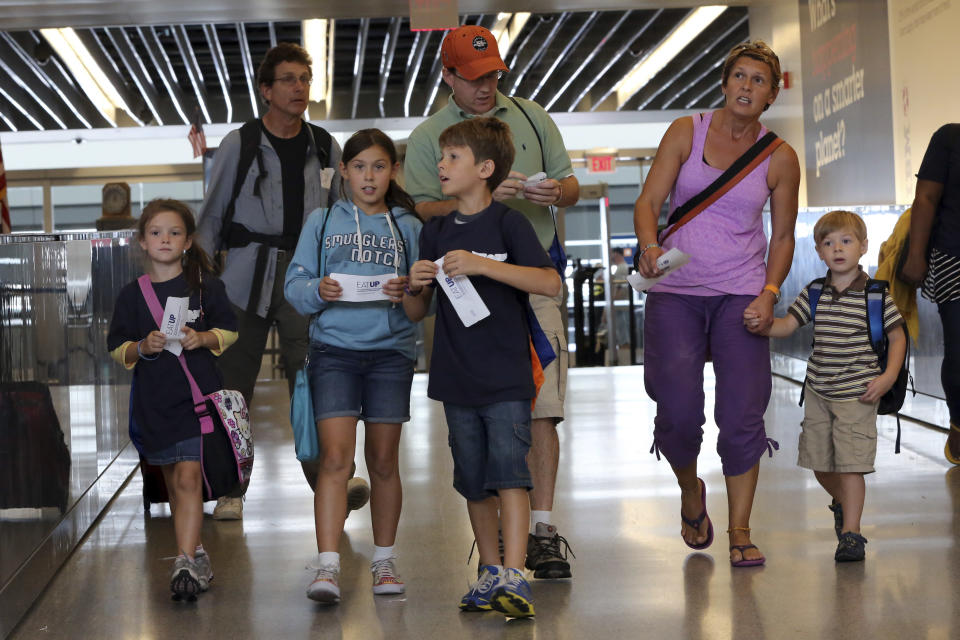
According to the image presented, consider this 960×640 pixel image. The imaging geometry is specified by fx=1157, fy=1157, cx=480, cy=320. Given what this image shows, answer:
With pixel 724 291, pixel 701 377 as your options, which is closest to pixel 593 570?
pixel 701 377

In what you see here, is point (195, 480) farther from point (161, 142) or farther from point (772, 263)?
point (161, 142)

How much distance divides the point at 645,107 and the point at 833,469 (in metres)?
14.8

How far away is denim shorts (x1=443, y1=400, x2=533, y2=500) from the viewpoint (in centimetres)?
292

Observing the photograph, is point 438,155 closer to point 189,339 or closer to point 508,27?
point 189,339

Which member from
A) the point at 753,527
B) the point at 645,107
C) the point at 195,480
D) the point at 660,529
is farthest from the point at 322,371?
Answer: the point at 645,107

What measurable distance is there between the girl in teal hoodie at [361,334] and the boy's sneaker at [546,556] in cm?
39

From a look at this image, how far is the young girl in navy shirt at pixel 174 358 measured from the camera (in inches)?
129

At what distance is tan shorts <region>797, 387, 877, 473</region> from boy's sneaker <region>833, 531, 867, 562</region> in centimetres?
19

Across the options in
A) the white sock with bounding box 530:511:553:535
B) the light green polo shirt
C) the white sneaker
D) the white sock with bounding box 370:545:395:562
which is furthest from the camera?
the white sneaker

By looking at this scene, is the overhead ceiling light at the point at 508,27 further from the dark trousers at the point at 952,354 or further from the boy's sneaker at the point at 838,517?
the boy's sneaker at the point at 838,517

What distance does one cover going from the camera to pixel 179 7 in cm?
962

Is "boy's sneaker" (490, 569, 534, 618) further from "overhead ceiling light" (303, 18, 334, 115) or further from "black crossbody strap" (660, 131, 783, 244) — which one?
"overhead ceiling light" (303, 18, 334, 115)

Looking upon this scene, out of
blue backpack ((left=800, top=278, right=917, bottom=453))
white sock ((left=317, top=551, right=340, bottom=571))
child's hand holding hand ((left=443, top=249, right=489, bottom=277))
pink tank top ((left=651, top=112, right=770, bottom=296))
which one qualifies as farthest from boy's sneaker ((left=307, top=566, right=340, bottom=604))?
blue backpack ((left=800, top=278, right=917, bottom=453))

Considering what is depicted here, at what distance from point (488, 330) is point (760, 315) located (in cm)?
84
